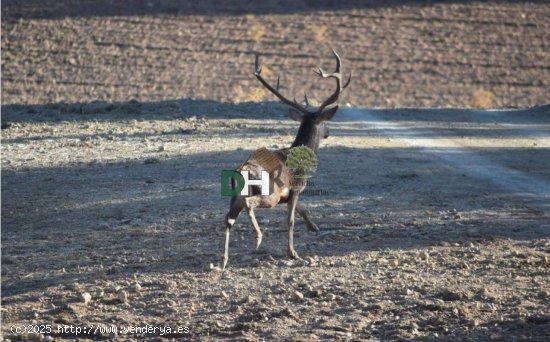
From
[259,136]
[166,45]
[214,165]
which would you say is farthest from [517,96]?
[214,165]

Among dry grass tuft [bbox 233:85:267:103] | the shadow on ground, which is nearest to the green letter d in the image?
dry grass tuft [bbox 233:85:267:103]

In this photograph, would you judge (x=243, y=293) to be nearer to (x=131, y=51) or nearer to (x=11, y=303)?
(x=11, y=303)

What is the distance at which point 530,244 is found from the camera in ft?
35.8

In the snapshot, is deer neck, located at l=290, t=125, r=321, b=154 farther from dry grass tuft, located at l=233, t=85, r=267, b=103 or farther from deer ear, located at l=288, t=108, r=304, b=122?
dry grass tuft, located at l=233, t=85, r=267, b=103

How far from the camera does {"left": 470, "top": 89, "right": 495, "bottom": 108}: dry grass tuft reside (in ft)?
112

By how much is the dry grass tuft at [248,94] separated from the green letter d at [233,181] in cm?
2317

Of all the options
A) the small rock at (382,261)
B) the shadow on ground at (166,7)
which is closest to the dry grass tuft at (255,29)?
the shadow on ground at (166,7)

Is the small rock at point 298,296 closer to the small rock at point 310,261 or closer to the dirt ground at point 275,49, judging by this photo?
the small rock at point 310,261

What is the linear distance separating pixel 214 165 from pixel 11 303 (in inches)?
285

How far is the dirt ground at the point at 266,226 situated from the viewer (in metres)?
8.57

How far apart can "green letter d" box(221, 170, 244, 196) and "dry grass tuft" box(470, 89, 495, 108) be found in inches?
1001

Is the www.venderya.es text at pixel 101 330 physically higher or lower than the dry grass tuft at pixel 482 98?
higher

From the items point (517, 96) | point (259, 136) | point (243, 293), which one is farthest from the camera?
point (517, 96)

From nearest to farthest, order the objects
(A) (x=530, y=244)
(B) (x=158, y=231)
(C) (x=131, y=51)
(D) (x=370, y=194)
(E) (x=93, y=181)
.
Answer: (A) (x=530, y=244), (B) (x=158, y=231), (D) (x=370, y=194), (E) (x=93, y=181), (C) (x=131, y=51)
